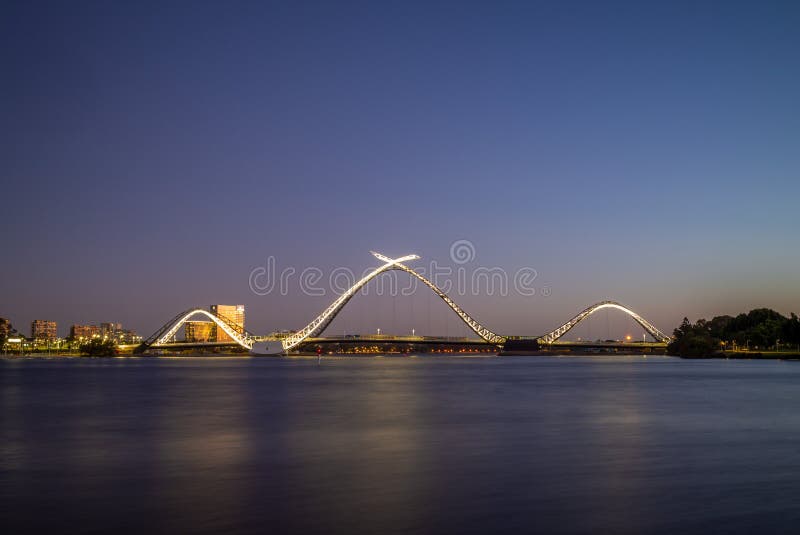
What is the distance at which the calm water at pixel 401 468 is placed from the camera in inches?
499

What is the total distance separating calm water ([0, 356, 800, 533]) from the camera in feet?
41.6

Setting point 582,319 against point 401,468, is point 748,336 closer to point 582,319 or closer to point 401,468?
point 582,319

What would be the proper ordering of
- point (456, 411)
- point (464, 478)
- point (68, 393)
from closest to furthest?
point (464, 478) → point (456, 411) → point (68, 393)

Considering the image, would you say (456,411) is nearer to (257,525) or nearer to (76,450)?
(76,450)

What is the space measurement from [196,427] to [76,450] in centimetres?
592

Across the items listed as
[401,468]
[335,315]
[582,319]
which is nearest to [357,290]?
[335,315]

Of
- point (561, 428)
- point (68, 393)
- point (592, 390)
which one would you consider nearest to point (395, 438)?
point (561, 428)

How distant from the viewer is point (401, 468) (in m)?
17.7

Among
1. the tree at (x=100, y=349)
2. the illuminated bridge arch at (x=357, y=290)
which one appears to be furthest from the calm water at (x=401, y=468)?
the tree at (x=100, y=349)

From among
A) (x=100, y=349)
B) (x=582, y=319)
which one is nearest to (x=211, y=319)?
(x=100, y=349)

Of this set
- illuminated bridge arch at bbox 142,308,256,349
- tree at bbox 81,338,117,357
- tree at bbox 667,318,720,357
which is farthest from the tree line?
tree at bbox 81,338,117,357

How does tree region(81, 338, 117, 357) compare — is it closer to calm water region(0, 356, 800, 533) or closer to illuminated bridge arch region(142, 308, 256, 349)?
illuminated bridge arch region(142, 308, 256, 349)

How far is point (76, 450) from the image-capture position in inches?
838

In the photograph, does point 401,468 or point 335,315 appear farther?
point 335,315
